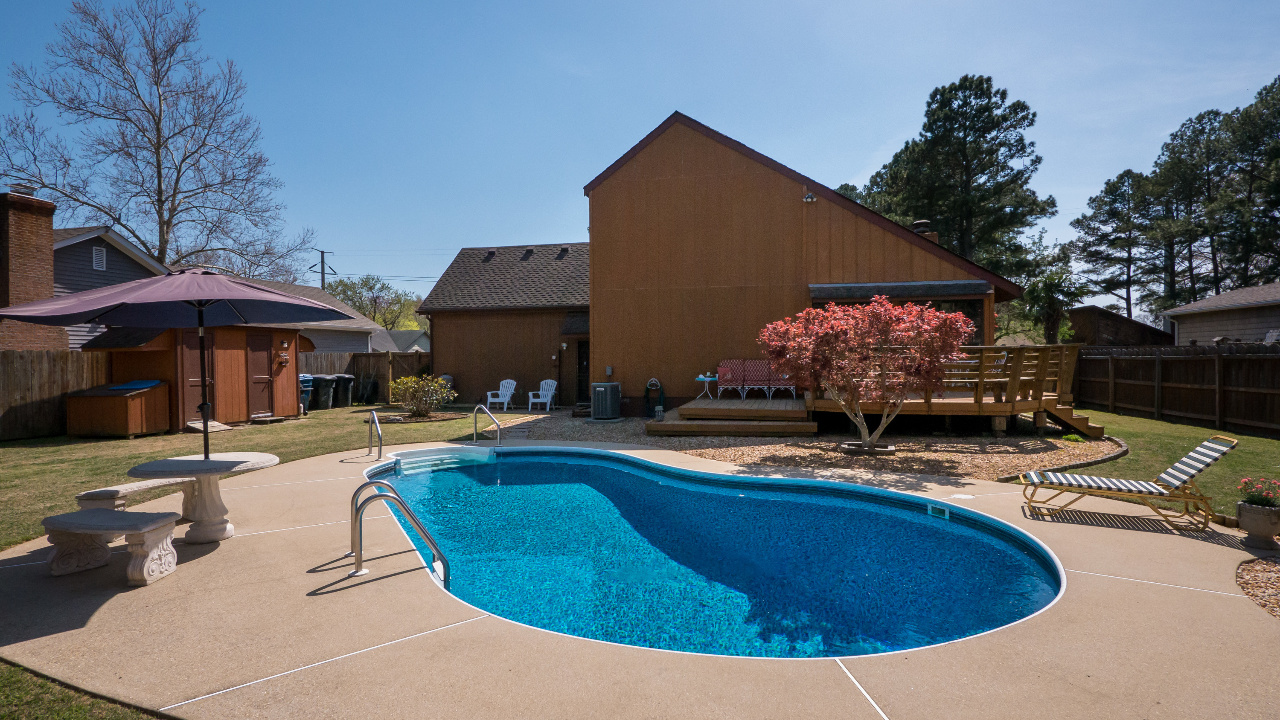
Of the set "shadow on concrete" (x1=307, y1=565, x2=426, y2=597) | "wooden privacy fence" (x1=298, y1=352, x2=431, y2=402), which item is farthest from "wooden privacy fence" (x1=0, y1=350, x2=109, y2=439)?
"shadow on concrete" (x1=307, y1=565, x2=426, y2=597)

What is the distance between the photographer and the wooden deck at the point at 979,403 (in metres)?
9.00

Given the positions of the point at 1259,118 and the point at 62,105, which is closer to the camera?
the point at 62,105

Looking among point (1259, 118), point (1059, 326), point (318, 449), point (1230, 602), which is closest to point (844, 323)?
point (1230, 602)

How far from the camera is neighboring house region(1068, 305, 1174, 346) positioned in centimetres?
2256

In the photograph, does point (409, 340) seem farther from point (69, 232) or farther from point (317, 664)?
point (317, 664)

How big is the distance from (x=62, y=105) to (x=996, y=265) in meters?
36.1

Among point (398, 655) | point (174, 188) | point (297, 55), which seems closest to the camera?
point (398, 655)

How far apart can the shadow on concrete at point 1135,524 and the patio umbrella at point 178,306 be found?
609 centimetres

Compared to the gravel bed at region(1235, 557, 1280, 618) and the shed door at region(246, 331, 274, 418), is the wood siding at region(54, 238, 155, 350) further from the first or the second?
the gravel bed at region(1235, 557, 1280, 618)

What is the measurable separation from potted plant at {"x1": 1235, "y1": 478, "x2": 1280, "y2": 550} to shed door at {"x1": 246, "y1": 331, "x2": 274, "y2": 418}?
16544mm

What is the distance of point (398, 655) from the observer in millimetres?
2721

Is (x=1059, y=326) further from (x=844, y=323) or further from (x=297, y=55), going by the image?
(x=297, y=55)

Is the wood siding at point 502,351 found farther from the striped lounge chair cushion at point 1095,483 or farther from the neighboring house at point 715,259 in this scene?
the striped lounge chair cushion at point 1095,483

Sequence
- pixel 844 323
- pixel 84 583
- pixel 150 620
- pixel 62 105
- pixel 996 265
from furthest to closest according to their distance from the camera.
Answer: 1. pixel 996 265
2. pixel 62 105
3. pixel 844 323
4. pixel 84 583
5. pixel 150 620
